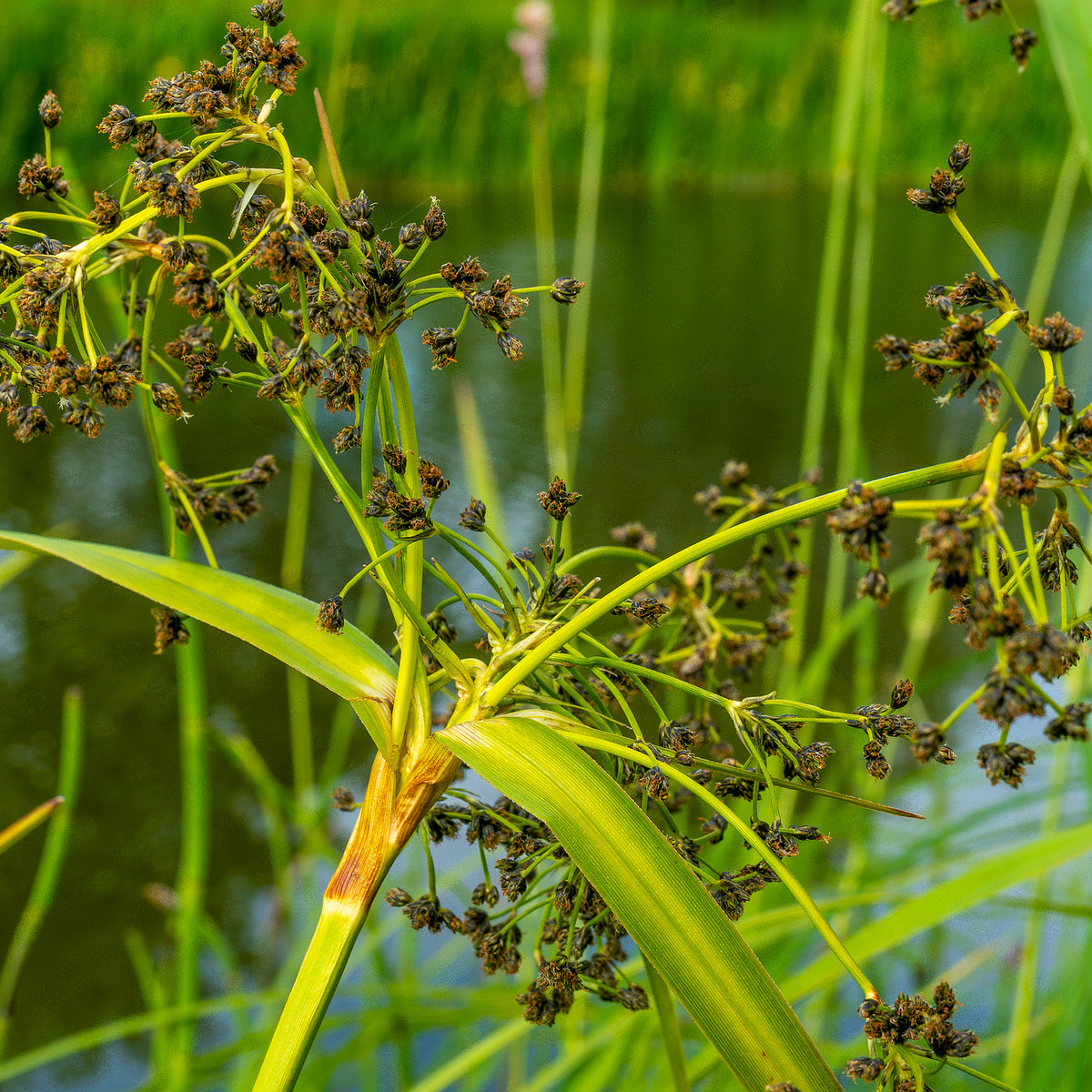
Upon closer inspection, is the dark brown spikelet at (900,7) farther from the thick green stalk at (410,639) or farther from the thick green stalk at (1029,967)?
the thick green stalk at (1029,967)

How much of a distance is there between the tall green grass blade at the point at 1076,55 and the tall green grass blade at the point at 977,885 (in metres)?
0.33

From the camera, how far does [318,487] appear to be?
8.90 ft

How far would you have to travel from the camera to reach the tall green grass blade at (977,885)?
52 cm

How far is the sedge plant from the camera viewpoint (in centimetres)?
34

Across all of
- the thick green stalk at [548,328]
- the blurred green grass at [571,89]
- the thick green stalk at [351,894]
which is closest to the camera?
the thick green stalk at [351,894]

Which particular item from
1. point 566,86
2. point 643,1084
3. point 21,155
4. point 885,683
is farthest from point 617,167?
point 643,1084

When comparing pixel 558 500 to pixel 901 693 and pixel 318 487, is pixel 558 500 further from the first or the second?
pixel 318 487

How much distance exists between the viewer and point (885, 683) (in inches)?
80.4

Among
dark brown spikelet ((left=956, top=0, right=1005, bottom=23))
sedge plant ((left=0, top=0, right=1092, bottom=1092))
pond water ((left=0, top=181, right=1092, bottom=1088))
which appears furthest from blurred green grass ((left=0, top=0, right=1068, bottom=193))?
dark brown spikelet ((left=956, top=0, right=1005, bottom=23))

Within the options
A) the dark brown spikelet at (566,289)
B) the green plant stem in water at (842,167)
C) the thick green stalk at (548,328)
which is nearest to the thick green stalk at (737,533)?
the dark brown spikelet at (566,289)

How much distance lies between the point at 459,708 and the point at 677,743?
0.31 feet

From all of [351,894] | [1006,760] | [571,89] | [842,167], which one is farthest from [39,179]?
[571,89]

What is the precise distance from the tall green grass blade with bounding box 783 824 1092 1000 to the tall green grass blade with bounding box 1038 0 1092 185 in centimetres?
33

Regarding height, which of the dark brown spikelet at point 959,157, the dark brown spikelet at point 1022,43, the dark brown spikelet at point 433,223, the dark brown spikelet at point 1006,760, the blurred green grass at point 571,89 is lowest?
the dark brown spikelet at point 1006,760
